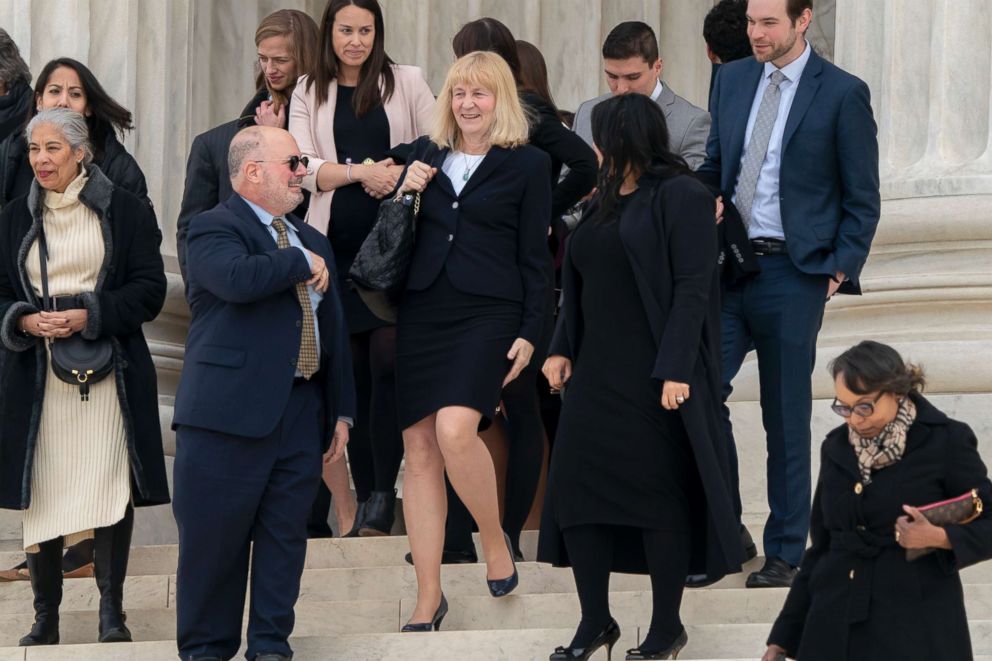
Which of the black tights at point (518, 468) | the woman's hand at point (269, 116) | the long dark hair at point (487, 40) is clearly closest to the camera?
the black tights at point (518, 468)

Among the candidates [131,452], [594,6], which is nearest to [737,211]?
[131,452]

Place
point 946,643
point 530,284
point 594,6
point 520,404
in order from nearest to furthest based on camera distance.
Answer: point 946,643 → point 530,284 → point 520,404 → point 594,6

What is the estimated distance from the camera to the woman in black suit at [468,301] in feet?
24.6

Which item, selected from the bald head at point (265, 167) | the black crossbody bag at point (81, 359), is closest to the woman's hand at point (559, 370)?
the bald head at point (265, 167)

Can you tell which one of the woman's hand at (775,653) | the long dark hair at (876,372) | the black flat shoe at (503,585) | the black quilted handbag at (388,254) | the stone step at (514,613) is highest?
the black quilted handbag at (388,254)

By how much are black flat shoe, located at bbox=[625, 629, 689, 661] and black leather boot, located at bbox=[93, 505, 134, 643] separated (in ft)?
5.87

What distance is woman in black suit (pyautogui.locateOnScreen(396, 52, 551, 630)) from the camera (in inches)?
295

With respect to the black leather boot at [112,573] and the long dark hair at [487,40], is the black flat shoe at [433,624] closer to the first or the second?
the black leather boot at [112,573]

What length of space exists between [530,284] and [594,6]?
4.96m

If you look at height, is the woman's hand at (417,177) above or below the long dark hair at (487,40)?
below

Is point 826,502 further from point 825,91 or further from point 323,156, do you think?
point 323,156

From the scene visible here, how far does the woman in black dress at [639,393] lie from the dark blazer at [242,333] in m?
0.82

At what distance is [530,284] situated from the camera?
7.62 m

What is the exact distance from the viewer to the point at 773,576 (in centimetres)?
771
